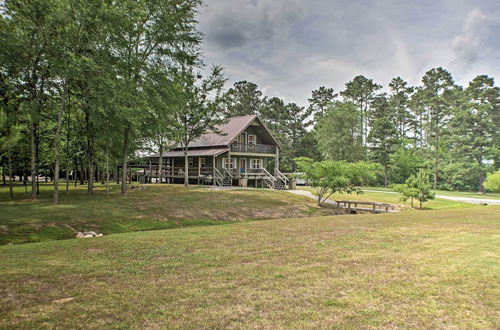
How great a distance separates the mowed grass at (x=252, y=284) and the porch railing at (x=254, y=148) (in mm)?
27320

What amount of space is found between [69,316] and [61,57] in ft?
54.9

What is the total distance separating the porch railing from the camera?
37.0 metres

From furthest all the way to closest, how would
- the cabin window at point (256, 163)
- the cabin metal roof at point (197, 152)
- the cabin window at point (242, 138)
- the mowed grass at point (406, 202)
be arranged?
the cabin window at point (256, 163) → the cabin window at point (242, 138) → the cabin metal roof at point (197, 152) → the mowed grass at point (406, 202)

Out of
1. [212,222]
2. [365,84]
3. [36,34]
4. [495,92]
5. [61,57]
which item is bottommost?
[212,222]

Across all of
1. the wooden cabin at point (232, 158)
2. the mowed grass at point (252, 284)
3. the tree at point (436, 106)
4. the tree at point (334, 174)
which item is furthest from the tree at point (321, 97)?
the mowed grass at point (252, 284)

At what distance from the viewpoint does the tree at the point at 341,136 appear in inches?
1976

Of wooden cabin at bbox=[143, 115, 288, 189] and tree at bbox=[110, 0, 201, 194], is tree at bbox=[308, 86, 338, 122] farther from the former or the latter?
tree at bbox=[110, 0, 201, 194]

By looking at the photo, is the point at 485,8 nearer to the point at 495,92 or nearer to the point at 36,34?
the point at 36,34

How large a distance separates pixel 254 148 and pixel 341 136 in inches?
719

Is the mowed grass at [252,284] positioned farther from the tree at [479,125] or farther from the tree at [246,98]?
the tree at [246,98]

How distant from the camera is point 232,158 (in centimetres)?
3888

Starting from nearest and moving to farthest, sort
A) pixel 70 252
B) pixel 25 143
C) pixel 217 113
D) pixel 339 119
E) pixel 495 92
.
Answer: pixel 70 252
pixel 25 143
pixel 217 113
pixel 495 92
pixel 339 119

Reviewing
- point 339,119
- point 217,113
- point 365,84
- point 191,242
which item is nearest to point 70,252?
point 191,242

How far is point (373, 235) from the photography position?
1140 cm
